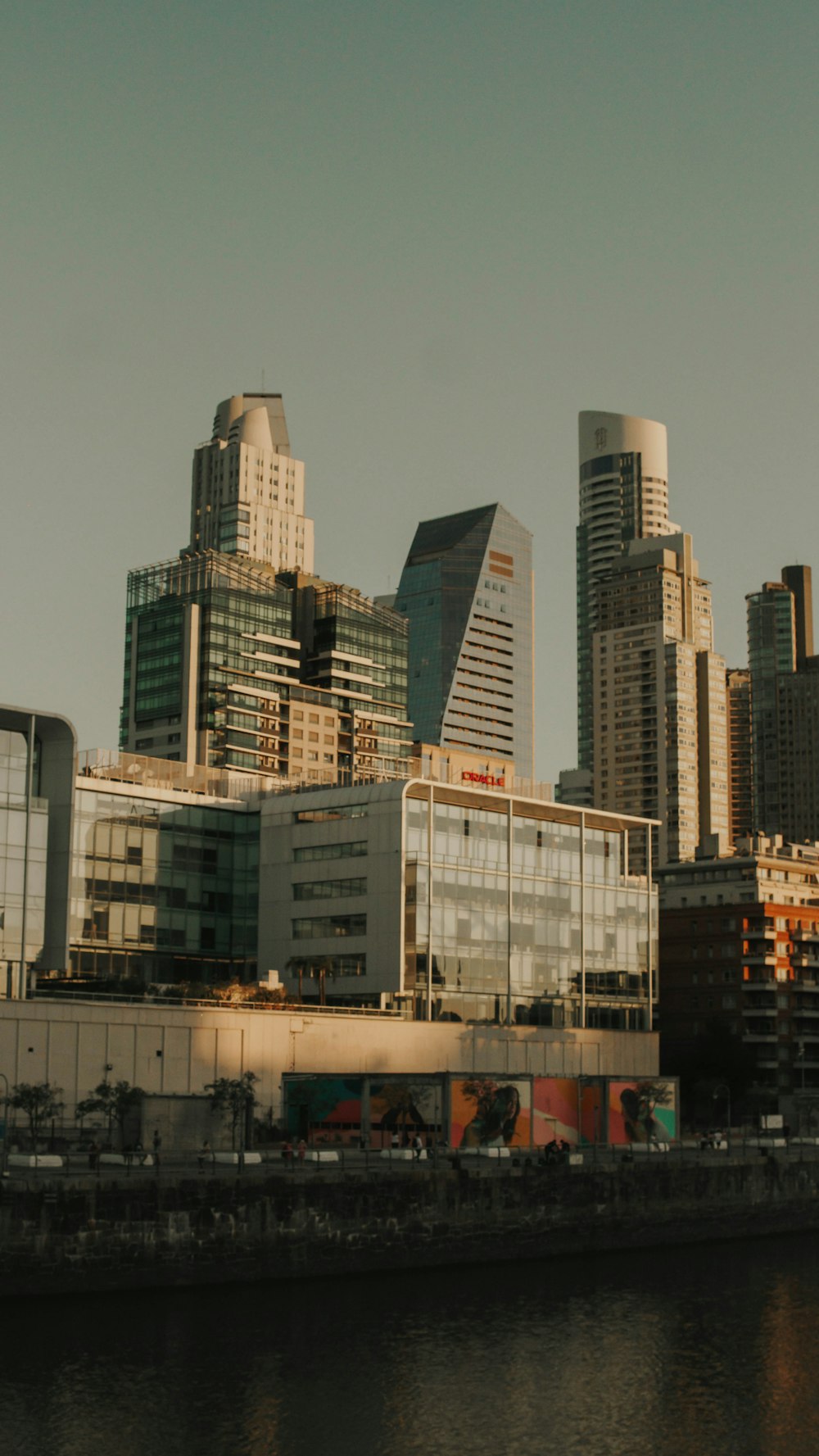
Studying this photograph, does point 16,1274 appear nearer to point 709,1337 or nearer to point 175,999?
point 709,1337

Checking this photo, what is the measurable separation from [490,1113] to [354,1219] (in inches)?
1026

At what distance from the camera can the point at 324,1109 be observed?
116 metres

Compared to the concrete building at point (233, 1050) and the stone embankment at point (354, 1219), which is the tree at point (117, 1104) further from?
the stone embankment at point (354, 1219)

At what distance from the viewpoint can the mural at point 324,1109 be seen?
114562mm

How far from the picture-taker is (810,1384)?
66062mm

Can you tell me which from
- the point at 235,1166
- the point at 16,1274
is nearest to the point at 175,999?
the point at 235,1166

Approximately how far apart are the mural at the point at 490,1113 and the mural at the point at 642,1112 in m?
9.59

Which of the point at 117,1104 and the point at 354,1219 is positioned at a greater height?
the point at 117,1104

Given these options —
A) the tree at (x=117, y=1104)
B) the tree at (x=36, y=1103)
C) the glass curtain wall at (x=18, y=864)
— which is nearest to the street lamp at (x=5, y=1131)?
the tree at (x=36, y=1103)

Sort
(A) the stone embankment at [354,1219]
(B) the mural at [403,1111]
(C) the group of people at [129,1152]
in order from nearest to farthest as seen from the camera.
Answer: (A) the stone embankment at [354,1219] < (C) the group of people at [129,1152] < (B) the mural at [403,1111]

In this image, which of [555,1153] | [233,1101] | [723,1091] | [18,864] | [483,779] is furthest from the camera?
[723,1091]

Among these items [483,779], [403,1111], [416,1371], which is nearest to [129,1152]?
[403,1111]

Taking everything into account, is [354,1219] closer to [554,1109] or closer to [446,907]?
[554,1109]

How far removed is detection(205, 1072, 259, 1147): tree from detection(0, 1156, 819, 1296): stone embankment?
20.4 meters
